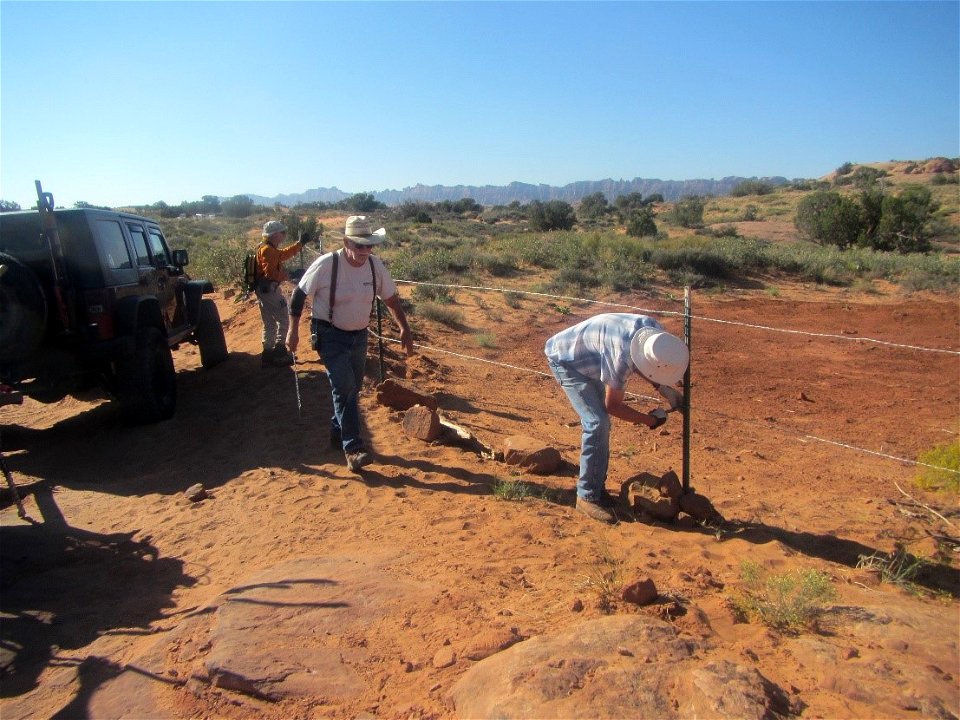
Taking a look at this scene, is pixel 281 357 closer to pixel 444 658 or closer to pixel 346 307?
pixel 346 307

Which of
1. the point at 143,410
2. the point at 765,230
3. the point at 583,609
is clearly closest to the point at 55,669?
the point at 583,609

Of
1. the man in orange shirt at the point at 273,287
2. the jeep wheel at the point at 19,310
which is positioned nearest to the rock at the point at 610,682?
the jeep wheel at the point at 19,310

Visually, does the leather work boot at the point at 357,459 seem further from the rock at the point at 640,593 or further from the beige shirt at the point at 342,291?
the rock at the point at 640,593

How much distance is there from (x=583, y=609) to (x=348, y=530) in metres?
1.76

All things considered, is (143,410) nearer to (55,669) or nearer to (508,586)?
(55,669)

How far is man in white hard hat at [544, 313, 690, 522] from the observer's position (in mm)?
3850

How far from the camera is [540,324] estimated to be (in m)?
13.0

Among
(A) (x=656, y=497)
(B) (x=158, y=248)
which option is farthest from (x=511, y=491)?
(B) (x=158, y=248)

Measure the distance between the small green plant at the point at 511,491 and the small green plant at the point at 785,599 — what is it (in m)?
1.64

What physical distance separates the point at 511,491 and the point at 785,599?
6.78ft

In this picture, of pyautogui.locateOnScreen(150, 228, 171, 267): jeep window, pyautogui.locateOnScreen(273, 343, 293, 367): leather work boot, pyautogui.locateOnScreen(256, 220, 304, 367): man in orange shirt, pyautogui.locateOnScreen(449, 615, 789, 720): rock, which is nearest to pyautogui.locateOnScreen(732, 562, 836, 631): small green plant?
pyautogui.locateOnScreen(449, 615, 789, 720): rock

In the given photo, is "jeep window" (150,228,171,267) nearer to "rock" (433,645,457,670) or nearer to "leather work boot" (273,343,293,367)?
"leather work boot" (273,343,293,367)

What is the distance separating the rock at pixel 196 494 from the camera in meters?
5.26

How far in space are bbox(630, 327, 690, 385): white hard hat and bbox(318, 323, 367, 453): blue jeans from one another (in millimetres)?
2276
